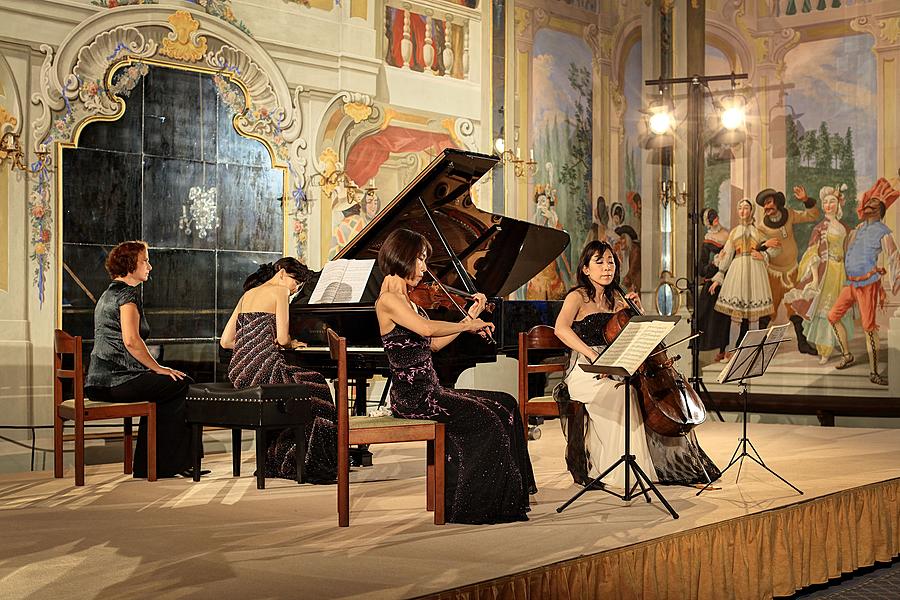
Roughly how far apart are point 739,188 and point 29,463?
6.93 m

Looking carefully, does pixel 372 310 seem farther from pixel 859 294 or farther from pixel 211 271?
pixel 859 294

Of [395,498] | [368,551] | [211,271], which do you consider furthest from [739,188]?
[368,551]

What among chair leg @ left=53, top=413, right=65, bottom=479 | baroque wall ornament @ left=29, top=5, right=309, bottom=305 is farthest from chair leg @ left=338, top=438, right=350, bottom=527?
baroque wall ornament @ left=29, top=5, right=309, bottom=305

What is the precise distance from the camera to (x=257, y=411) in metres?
5.51

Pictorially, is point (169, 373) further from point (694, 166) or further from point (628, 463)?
point (694, 166)

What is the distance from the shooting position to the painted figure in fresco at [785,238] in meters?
10.0

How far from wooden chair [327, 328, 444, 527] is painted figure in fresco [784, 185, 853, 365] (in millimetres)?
6295

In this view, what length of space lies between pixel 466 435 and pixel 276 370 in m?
1.74

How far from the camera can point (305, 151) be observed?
8.05 metres

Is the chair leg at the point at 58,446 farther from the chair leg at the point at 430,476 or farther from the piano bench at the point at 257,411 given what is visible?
the chair leg at the point at 430,476

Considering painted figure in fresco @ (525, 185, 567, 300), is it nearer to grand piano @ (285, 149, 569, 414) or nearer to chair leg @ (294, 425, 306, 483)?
grand piano @ (285, 149, 569, 414)

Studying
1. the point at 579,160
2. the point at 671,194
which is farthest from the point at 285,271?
the point at 671,194

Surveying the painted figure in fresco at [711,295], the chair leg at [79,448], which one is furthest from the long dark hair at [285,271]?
the painted figure in fresco at [711,295]

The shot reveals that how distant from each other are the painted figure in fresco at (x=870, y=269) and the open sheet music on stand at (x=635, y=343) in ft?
19.3
